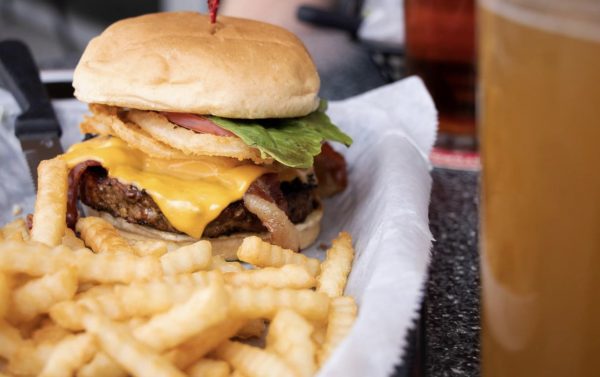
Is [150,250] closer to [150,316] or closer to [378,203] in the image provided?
[150,316]

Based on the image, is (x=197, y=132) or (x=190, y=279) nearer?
(x=190, y=279)

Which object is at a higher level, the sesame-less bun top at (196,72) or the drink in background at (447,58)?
the sesame-less bun top at (196,72)

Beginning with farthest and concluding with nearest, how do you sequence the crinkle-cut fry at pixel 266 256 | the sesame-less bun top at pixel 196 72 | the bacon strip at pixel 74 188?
the bacon strip at pixel 74 188, the sesame-less bun top at pixel 196 72, the crinkle-cut fry at pixel 266 256

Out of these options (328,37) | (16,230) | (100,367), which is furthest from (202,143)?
(328,37)

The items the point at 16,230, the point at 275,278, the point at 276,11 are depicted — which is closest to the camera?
the point at 275,278

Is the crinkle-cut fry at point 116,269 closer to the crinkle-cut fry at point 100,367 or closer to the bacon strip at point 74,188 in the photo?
the crinkle-cut fry at point 100,367

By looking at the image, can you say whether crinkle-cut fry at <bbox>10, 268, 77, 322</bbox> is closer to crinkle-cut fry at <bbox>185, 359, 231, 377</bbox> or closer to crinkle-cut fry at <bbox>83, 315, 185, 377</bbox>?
crinkle-cut fry at <bbox>83, 315, 185, 377</bbox>

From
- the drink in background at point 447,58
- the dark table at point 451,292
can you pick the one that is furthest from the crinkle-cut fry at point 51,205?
the drink in background at point 447,58
